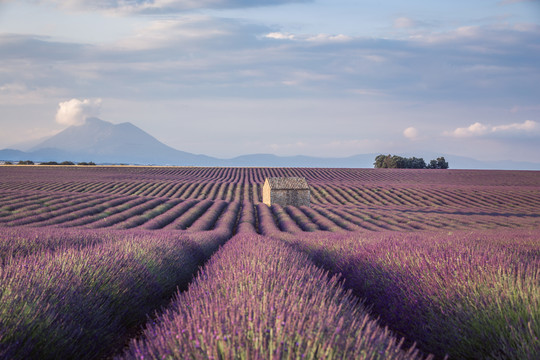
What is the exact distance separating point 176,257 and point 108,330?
276 centimetres

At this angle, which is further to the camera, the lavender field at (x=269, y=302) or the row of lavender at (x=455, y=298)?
the row of lavender at (x=455, y=298)

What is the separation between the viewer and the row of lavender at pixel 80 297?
290 centimetres

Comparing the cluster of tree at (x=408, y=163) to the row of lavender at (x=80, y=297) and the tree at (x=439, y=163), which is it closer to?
the tree at (x=439, y=163)

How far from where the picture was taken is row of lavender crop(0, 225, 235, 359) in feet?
9.52

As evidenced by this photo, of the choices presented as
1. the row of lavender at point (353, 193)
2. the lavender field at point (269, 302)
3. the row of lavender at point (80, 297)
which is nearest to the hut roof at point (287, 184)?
the row of lavender at point (353, 193)

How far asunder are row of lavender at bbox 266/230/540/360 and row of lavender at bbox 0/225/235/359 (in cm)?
279

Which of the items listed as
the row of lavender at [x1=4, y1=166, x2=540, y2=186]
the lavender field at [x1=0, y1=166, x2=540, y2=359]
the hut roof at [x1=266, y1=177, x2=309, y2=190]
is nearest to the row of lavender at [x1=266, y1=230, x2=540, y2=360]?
the lavender field at [x1=0, y1=166, x2=540, y2=359]

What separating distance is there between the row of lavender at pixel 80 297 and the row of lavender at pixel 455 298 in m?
2.79

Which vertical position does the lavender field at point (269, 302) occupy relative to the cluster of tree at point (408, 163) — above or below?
below

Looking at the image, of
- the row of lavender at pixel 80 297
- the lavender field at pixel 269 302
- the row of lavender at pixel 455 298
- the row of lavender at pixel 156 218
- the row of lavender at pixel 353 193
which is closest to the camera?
the lavender field at pixel 269 302

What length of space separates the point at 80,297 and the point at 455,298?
349 cm

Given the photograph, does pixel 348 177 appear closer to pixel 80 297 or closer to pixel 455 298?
pixel 455 298

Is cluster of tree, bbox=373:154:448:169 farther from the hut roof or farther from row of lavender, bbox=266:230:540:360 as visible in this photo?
row of lavender, bbox=266:230:540:360

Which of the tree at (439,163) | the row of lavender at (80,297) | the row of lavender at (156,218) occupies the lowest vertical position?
the row of lavender at (156,218)
